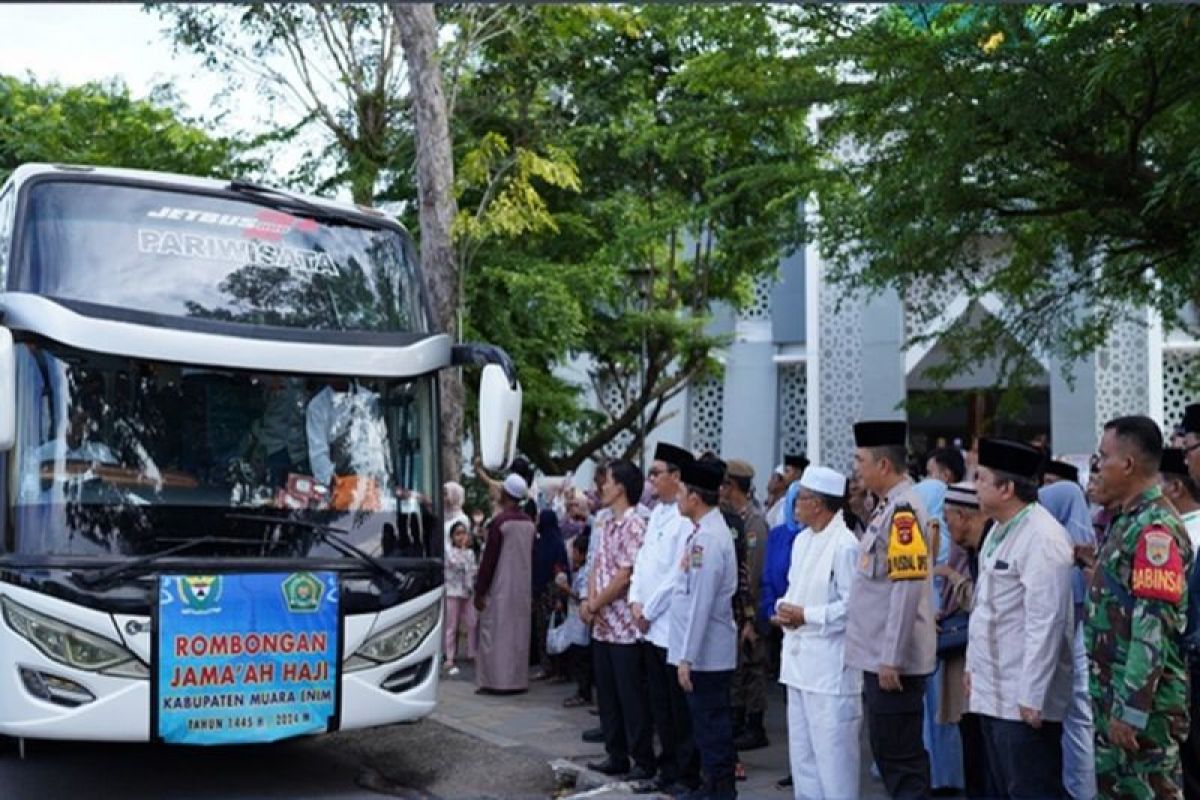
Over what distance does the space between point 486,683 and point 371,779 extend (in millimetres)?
3139

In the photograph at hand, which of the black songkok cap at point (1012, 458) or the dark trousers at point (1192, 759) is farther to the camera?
the dark trousers at point (1192, 759)

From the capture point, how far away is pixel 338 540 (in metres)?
8.29

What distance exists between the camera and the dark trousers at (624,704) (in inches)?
340

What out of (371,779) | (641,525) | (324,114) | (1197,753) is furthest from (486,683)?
(324,114)

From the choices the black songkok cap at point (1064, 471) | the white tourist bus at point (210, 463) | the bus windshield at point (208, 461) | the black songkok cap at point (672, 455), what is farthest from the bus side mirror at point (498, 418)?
the black songkok cap at point (1064, 471)

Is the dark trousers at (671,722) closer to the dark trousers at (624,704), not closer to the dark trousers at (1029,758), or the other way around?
the dark trousers at (624,704)

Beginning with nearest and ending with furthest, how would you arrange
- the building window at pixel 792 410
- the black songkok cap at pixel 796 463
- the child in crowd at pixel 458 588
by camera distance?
Result: the black songkok cap at pixel 796 463 → the child in crowd at pixel 458 588 → the building window at pixel 792 410

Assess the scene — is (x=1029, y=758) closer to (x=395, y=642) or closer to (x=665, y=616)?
(x=665, y=616)

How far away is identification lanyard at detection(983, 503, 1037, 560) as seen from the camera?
242 inches

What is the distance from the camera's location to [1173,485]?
276 inches

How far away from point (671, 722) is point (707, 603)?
42.7 inches

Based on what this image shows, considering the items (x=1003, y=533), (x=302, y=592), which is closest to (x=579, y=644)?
(x=302, y=592)

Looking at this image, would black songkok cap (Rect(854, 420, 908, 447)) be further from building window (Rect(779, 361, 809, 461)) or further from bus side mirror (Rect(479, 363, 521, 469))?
building window (Rect(779, 361, 809, 461))

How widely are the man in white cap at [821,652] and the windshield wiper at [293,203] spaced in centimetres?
371
